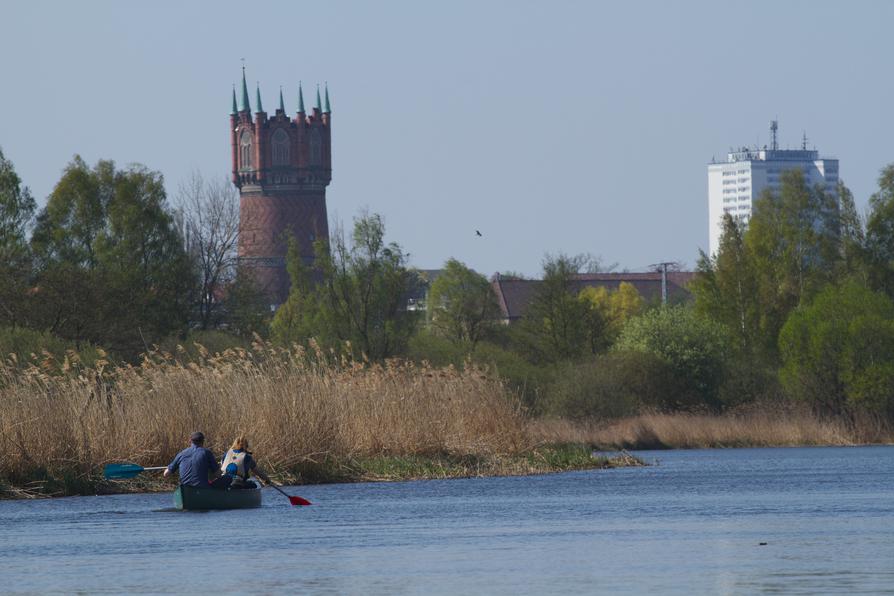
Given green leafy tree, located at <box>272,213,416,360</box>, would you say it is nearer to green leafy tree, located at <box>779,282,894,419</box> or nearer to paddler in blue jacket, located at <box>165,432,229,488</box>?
green leafy tree, located at <box>779,282,894,419</box>

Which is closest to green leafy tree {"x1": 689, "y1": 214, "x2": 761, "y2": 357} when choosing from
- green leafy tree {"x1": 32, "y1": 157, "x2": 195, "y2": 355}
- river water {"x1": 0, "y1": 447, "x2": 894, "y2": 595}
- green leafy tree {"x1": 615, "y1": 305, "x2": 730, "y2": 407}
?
green leafy tree {"x1": 615, "y1": 305, "x2": 730, "y2": 407}

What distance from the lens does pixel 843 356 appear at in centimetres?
6994

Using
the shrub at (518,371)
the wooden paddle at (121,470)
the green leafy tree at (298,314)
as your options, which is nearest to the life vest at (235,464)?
the wooden paddle at (121,470)

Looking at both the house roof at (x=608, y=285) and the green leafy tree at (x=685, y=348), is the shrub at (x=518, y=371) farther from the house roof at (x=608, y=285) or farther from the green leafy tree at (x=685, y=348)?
the house roof at (x=608, y=285)

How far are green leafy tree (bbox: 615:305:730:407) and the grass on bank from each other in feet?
85.1

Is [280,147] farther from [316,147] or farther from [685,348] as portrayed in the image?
[685,348]

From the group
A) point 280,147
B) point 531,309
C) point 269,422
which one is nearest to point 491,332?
point 531,309

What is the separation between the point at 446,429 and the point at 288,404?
19.3 ft

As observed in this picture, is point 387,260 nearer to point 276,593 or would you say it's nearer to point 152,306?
point 152,306

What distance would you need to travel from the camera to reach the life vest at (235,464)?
3366 centimetres

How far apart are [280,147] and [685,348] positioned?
8847cm

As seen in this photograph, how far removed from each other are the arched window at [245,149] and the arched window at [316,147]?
5898mm

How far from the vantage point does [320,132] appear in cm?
15662

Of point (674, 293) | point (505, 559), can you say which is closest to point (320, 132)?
point (674, 293)
